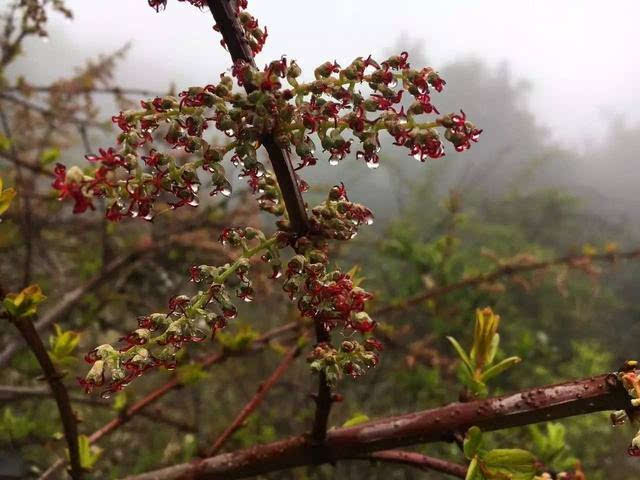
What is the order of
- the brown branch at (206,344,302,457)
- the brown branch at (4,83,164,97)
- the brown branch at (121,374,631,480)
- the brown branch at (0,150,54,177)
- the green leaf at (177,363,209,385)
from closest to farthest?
1. the brown branch at (121,374,631,480)
2. the brown branch at (206,344,302,457)
3. the green leaf at (177,363,209,385)
4. the brown branch at (0,150,54,177)
5. the brown branch at (4,83,164,97)

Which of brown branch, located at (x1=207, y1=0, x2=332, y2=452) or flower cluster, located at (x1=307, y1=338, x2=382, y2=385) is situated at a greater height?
brown branch, located at (x1=207, y1=0, x2=332, y2=452)

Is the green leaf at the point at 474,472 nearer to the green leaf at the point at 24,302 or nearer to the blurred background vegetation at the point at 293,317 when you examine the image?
the blurred background vegetation at the point at 293,317

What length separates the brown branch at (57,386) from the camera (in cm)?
69

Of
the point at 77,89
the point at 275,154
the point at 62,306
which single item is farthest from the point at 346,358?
the point at 77,89

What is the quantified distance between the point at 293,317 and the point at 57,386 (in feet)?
A: 4.12

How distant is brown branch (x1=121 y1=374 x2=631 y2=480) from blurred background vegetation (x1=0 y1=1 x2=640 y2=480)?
9 cm

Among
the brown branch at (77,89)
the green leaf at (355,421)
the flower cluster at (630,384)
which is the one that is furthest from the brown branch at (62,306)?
the flower cluster at (630,384)

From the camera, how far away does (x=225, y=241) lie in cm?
56

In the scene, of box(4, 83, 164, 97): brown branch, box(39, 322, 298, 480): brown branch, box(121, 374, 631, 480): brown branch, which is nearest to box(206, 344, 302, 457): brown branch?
box(121, 374, 631, 480): brown branch

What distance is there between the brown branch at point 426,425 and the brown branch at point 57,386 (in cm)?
11

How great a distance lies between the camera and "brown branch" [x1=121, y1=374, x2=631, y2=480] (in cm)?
65

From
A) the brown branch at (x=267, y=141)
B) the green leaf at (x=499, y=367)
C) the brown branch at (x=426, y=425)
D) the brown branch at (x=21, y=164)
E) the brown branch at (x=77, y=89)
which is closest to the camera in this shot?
the brown branch at (x=267, y=141)

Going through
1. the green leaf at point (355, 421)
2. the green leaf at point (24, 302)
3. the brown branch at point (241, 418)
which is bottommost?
the green leaf at point (355, 421)

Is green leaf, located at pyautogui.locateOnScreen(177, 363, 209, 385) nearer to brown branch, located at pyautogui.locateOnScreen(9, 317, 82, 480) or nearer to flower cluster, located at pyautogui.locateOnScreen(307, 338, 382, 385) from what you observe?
brown branch, located at pyautogui.locateOnScreen(9, 317, 82, 480)
